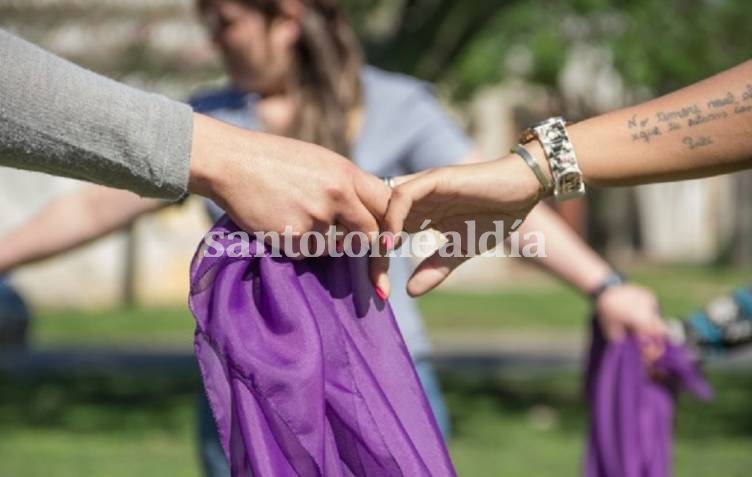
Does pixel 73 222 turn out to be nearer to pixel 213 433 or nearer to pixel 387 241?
pixel 213 433

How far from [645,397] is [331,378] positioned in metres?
2.29

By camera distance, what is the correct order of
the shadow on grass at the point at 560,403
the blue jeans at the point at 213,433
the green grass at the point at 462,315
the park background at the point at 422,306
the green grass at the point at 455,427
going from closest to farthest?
the blue jeans at the point at 213,433
the green grass at the point at 455,427
the park background at the point at 422,306
the shadow on grass at the point at 560,403
the green grass at the point at 462,315

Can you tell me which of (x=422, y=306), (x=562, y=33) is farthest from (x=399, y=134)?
(x=422, y=306)

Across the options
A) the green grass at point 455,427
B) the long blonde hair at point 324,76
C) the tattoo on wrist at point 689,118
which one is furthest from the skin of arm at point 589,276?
the green grass at point 455,427

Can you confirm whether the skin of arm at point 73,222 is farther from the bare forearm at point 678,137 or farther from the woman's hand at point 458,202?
the bare forearm at point 678,137

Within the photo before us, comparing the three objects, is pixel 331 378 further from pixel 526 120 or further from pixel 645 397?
pixel 526 120

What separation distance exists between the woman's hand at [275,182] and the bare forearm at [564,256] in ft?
5.36

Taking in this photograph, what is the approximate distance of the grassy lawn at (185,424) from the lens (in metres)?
10.4

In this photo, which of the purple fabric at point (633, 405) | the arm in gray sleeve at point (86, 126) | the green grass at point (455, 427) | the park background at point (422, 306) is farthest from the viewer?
the park background at point (422, 306)

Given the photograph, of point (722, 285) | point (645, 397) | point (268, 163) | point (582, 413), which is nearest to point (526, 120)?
point (722, 285)

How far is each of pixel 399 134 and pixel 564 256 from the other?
1.93 ft

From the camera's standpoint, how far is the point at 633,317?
4941 mm

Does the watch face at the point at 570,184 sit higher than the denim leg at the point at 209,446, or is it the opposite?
the watch face at the point at 570,184

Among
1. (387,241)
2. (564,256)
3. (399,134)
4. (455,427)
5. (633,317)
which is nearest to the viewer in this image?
(387,241)
